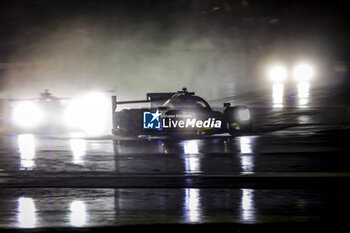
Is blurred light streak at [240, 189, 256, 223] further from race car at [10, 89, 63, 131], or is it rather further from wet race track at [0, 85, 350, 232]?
race car at [10, 89, 63, 131]

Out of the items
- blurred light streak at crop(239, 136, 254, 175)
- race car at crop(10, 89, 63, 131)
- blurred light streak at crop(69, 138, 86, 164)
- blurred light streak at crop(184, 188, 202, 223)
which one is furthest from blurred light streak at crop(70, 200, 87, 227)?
race car at crop(10, 89, 63, 131)

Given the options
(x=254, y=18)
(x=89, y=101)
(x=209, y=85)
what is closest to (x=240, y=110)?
(x=89, y=101)

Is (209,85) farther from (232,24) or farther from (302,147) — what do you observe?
(302,147)

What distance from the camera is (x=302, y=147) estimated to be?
11.9 meters

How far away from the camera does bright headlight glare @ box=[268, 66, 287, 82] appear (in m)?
41.4

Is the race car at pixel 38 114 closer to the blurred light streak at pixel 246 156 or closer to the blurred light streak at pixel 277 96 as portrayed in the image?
the blurred light streak at pixel 246 156

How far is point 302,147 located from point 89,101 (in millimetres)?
11821

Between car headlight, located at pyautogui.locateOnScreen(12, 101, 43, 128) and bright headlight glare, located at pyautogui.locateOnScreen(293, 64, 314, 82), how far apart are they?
81.2 feet

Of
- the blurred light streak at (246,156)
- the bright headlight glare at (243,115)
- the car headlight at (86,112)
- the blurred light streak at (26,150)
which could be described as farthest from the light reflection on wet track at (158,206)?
the car headlight at (86,112)

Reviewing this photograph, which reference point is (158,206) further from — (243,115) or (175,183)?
(243,115)

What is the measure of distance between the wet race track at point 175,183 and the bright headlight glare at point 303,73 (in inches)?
1123

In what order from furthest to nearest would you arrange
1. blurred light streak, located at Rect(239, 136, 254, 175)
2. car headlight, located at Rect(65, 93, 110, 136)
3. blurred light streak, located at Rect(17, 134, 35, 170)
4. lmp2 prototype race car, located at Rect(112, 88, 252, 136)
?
car headlight, located at Rect(65, 93, 110, 136) → lmp2 prototype race car, located at Rect(112, 88, 252, 136) → blurred light streak, located at Rect(17, 134, 35, 170) → blurred light streak, located at Rect(239, 136, 254, 175)

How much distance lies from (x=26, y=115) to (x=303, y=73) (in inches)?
1012

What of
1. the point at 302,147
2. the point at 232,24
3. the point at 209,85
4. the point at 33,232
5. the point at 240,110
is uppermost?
the point at 232,24
